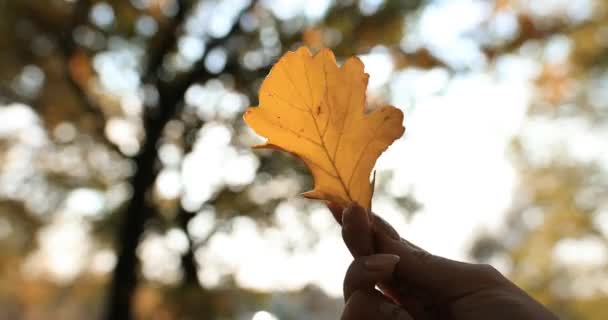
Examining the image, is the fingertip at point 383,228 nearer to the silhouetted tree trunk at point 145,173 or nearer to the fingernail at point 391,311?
the fingernail at point 391,311

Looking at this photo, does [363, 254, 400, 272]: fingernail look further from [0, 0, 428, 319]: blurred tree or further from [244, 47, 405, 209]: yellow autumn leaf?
[0, 0, 428, 319]: blurred tree

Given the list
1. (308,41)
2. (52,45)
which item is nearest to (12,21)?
(52,45)

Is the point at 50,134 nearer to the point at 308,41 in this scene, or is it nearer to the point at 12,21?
the point at 12,21

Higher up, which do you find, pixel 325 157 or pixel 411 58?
pixel 411 58

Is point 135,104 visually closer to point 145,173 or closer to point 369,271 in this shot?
point 145,173

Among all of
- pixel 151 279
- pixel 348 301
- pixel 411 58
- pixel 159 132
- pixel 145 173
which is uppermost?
pixel 411 58

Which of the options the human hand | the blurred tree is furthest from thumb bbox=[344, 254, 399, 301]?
the blurred tree
